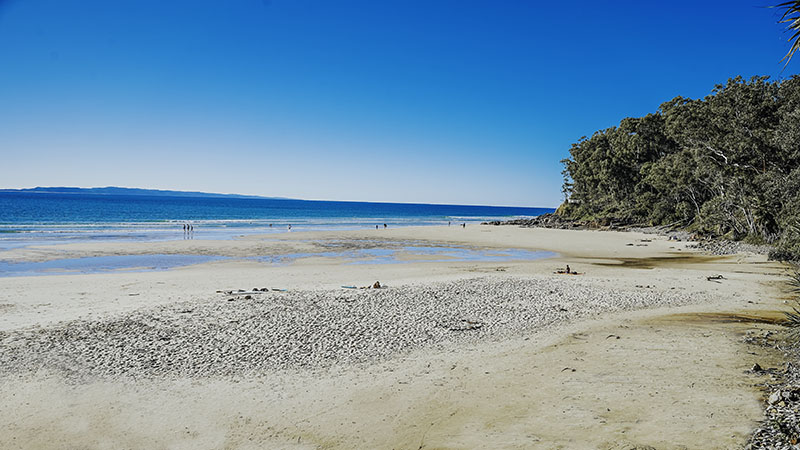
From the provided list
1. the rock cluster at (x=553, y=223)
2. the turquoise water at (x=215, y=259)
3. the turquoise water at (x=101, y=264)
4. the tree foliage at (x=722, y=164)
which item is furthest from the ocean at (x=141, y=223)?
the tree foliage at (x=722, y=164)

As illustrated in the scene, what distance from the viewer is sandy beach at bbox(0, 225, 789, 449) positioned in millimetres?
5691

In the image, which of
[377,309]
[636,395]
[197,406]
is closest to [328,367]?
[197,406]

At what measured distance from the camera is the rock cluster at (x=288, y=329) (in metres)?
8.02

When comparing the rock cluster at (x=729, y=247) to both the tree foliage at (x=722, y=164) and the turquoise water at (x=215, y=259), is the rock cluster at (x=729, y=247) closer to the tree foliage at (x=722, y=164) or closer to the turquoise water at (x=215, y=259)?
the tree foliage at (x=722, y=164)

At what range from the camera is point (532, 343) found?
30.3 ft

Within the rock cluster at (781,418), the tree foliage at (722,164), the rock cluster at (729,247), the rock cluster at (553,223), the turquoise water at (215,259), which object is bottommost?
the turquoise water at (215,259)

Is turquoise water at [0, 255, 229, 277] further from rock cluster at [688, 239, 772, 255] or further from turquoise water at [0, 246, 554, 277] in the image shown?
rock cluster at [688, 239, 772, 255]

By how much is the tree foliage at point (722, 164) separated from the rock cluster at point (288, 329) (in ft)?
21.0

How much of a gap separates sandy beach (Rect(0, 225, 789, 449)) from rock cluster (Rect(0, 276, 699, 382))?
56 mm

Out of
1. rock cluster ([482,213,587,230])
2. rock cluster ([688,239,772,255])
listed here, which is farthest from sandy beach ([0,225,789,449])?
rock cluster ([482,213,587,230])

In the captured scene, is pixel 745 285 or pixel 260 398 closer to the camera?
pixel 260 398

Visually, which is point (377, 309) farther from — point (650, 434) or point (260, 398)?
point (650, 434)

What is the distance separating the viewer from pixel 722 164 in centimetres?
2809

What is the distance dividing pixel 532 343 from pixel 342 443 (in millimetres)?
5068
